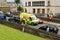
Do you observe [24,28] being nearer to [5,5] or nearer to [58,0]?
[58,0]

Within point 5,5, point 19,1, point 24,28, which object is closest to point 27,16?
point 24,28

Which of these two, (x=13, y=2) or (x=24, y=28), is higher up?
(x=24, y=28)

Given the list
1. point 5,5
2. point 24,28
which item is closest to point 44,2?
point 5,5

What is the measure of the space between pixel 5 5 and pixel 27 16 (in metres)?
45.4

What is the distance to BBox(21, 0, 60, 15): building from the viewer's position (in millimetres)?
80812

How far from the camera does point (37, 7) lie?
275 ft

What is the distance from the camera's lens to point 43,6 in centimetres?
8331

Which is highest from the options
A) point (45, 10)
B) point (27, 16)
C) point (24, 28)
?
point (24, 28)

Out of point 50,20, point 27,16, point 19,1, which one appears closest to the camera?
point 27,16

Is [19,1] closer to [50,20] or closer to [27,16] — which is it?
[50,20]

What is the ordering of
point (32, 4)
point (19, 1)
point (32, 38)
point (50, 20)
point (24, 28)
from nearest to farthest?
point (32, 38)
point (24, 28)
point (50, 20)
point (32, 4)
point (19, 1)

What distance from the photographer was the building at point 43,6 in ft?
265

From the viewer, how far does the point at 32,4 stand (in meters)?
85.2

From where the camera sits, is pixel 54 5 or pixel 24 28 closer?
pixel 24 28
